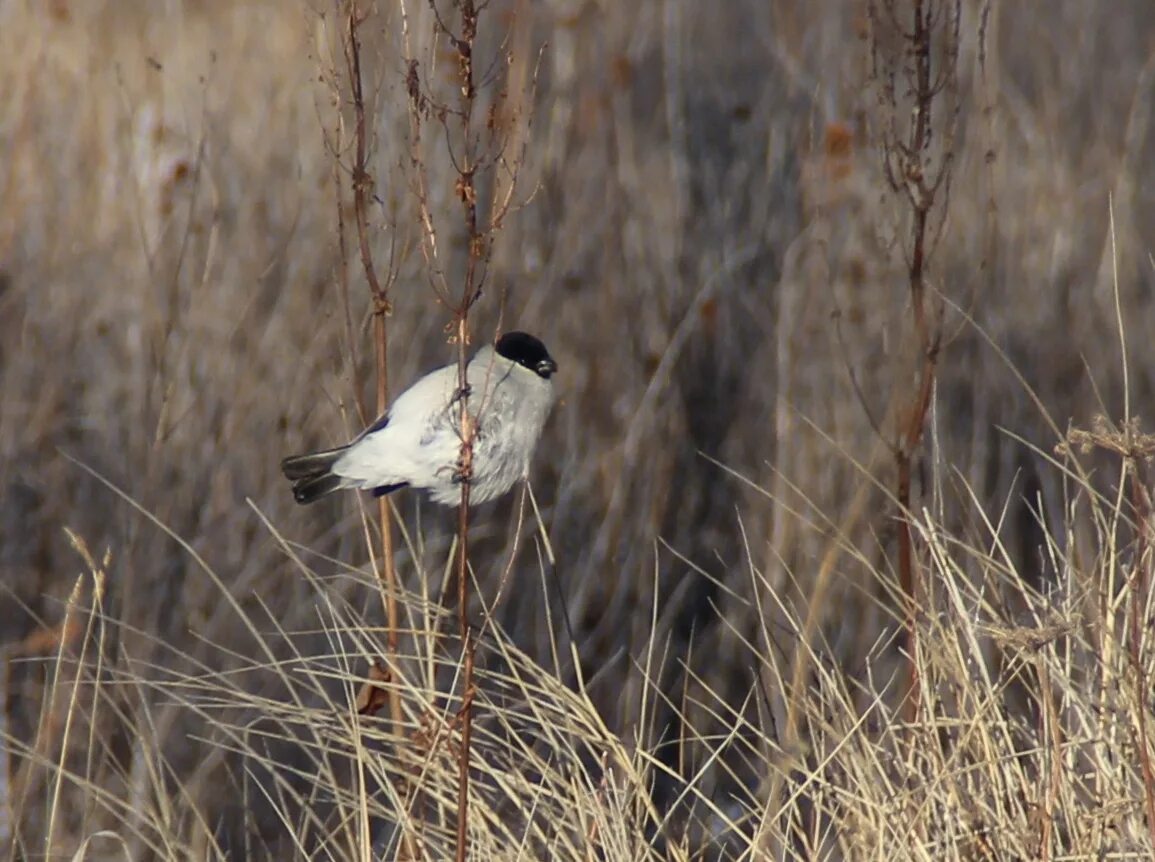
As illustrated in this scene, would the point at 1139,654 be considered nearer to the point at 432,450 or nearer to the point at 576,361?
the point at 432,450

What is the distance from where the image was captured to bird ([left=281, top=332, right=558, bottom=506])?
2859mm

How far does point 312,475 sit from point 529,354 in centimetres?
61

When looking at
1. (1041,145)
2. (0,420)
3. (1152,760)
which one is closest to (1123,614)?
(1152,760)

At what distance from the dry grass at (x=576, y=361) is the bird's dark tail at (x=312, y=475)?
511 mm

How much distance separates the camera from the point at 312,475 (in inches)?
121

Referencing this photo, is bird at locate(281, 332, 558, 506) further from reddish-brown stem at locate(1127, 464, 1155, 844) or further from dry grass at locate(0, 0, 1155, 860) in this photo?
reddish-brown stem at locate(1127, 464, 1155, 844)

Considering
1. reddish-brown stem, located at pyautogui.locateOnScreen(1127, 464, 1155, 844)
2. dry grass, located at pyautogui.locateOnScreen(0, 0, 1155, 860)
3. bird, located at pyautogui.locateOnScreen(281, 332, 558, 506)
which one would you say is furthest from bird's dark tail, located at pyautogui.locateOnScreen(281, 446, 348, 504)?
reddish-brown stem, located at pyautogui.locateOnScreen(1127, 464, 1155, 844)

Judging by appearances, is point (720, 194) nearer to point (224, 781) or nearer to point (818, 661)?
point (224, 781)

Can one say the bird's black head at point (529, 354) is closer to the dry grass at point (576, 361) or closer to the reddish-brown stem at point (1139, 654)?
the dry grass at point (576, 361)

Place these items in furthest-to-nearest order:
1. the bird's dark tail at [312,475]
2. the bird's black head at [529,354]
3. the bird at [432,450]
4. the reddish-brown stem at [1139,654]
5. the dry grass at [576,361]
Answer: the dry grass at [576,361] < the bird's black head at [529,354] < the bird's dark tail at [312,475] < the bird at [432,450] < the reddish-brown stem at [1139,654]

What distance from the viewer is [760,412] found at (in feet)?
16.8

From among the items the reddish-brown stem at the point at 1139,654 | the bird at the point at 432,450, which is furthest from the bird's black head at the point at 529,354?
the reddish-brown stem at the point at 1139,654

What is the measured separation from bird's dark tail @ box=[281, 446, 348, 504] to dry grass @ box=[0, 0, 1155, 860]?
0.51m

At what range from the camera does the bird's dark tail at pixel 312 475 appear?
3018 mm
